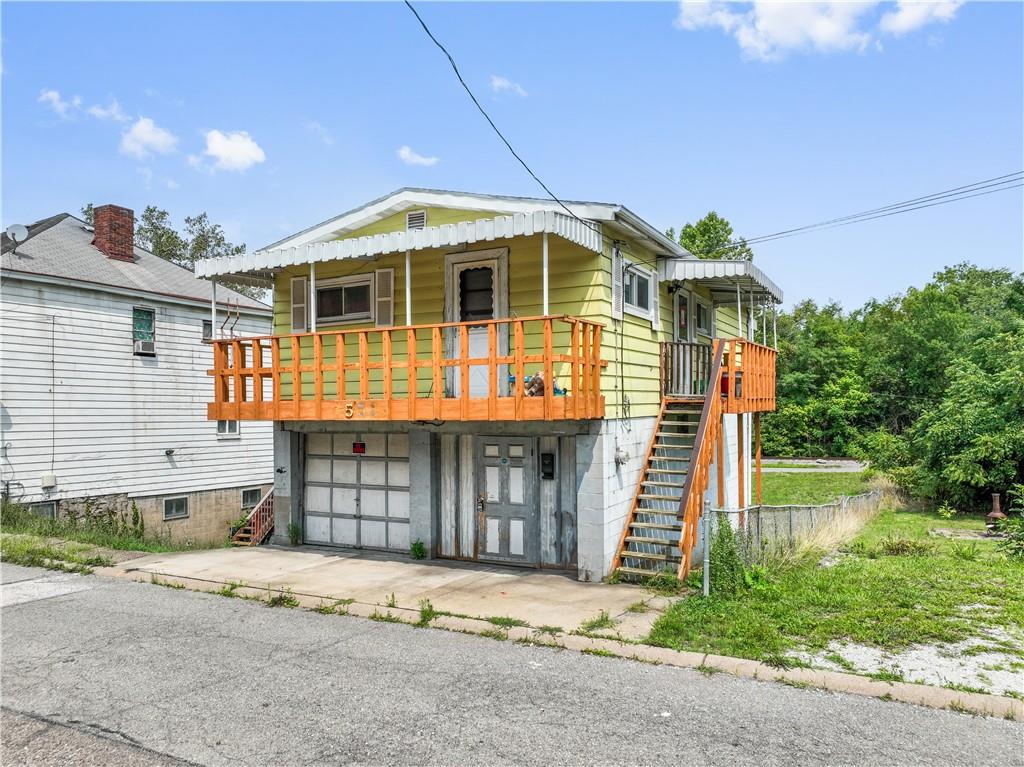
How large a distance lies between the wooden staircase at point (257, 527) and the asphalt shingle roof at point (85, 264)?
6462 mm

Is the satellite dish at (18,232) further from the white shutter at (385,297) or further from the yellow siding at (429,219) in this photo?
the white shutter at (385,297)

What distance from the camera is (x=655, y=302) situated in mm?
12484

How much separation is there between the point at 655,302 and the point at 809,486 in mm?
13421

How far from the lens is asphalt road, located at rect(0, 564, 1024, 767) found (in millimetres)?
4848

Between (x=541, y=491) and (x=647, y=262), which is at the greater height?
(x=647, y=262)

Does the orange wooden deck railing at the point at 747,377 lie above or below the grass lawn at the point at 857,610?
above

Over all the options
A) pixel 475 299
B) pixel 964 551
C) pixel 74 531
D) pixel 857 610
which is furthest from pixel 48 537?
pixel 964 551

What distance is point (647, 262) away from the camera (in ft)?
40.0

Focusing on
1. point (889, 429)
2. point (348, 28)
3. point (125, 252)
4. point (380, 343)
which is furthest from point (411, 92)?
point (889, 429)

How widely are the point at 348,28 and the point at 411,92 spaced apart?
103 cm

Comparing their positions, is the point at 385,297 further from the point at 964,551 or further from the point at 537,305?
the point at 964,551

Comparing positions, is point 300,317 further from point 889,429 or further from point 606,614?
point 889,429

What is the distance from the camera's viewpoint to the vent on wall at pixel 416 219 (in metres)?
11.8

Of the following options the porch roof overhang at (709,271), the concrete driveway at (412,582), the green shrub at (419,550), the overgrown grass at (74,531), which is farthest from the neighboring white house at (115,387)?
the porch roof overhang at (709,271)
